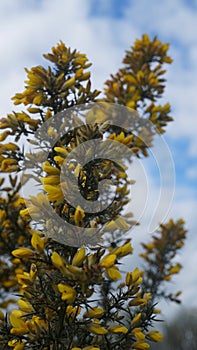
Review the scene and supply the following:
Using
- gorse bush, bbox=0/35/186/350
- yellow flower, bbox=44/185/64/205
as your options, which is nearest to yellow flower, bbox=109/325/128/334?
gorse bush, bbox=0/35/186/350

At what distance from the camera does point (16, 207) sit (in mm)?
4324

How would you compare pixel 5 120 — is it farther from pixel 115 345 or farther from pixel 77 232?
pixel 115 345

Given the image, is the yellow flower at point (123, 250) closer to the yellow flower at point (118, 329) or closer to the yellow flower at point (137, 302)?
the yellow flower at point (137, 302)

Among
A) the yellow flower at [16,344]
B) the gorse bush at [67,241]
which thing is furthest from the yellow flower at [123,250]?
the yellow flower at [16,344]

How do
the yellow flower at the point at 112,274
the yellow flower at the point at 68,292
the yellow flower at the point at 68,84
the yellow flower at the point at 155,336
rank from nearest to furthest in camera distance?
1. the yellow flower at the point at 68,292
2. the yellow flower at the point at 112,274
3. the yellow flower at the point at 155,336
4. the yellow flower at the point at 68,84

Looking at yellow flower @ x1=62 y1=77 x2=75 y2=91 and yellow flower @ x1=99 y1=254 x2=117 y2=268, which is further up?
yellow flower @ x1=62 y1=77 x2=75 y2=91

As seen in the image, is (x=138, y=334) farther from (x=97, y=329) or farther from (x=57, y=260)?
(x=57, y=260)

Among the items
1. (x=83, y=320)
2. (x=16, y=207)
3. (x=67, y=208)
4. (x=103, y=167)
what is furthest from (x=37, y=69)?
(x=83, y=320)

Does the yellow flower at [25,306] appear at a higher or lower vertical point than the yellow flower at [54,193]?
lower

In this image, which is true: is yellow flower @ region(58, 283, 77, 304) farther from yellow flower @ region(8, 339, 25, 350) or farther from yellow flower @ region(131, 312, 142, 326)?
yellow flower @ region(131, 312, 142, 326)

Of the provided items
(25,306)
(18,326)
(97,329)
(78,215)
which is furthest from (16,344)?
(78,215)

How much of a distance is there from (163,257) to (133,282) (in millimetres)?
4162

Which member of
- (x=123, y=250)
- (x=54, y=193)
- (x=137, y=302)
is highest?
(x=54, y=193)

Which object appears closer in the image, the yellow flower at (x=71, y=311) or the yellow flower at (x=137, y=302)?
the yellow flower at (x=71, y=311)
